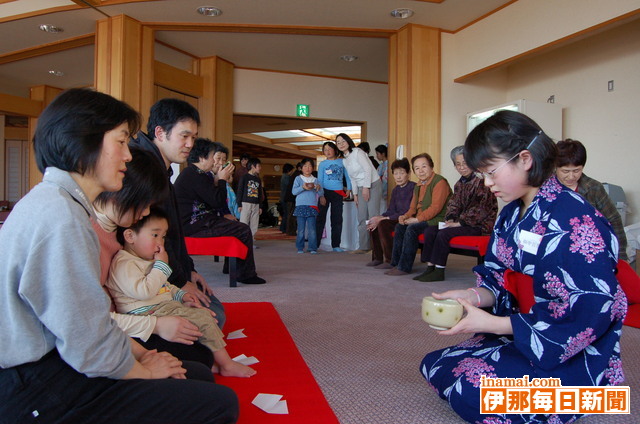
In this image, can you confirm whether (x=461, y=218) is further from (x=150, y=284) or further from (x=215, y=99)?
(x=215, y=99)

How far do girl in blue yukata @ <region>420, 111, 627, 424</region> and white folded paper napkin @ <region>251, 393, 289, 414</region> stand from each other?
516 mm

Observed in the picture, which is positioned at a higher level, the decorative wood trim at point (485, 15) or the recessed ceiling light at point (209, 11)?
the recessed ceiling light at point (209, 11)

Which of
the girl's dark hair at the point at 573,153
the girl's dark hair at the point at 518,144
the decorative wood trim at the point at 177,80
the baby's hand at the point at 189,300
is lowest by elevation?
the baby's hand at the point at 189,300

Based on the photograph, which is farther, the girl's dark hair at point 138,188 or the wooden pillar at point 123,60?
the wooden pillar at point 123,60

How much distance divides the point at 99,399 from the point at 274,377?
0.87 m

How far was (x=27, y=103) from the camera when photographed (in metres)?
9.66

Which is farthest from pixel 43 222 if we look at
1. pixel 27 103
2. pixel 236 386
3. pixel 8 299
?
pixel 27 103

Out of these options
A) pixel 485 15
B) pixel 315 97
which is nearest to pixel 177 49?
pixel 315 97

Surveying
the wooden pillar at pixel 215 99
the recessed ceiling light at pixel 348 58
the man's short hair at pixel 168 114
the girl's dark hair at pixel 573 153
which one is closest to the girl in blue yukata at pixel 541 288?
the man's short hair at pixel 168 114

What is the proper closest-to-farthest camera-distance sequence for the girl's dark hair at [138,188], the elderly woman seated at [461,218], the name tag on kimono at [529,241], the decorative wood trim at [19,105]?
the name tag on kimono at [529,241]
the girl's dark hair at [138,188]
the elderly woman seated at [461,218]
the decorative wood trim at [19,105]

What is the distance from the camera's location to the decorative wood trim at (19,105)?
9.23 meters

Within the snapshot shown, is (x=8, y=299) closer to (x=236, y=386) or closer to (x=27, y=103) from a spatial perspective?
(x=236, y=386)

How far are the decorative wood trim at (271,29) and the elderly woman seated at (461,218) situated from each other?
2877 millimetres

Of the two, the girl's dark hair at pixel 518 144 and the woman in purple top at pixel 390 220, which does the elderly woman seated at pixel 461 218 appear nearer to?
the woman in purple top at pixel 390 220
